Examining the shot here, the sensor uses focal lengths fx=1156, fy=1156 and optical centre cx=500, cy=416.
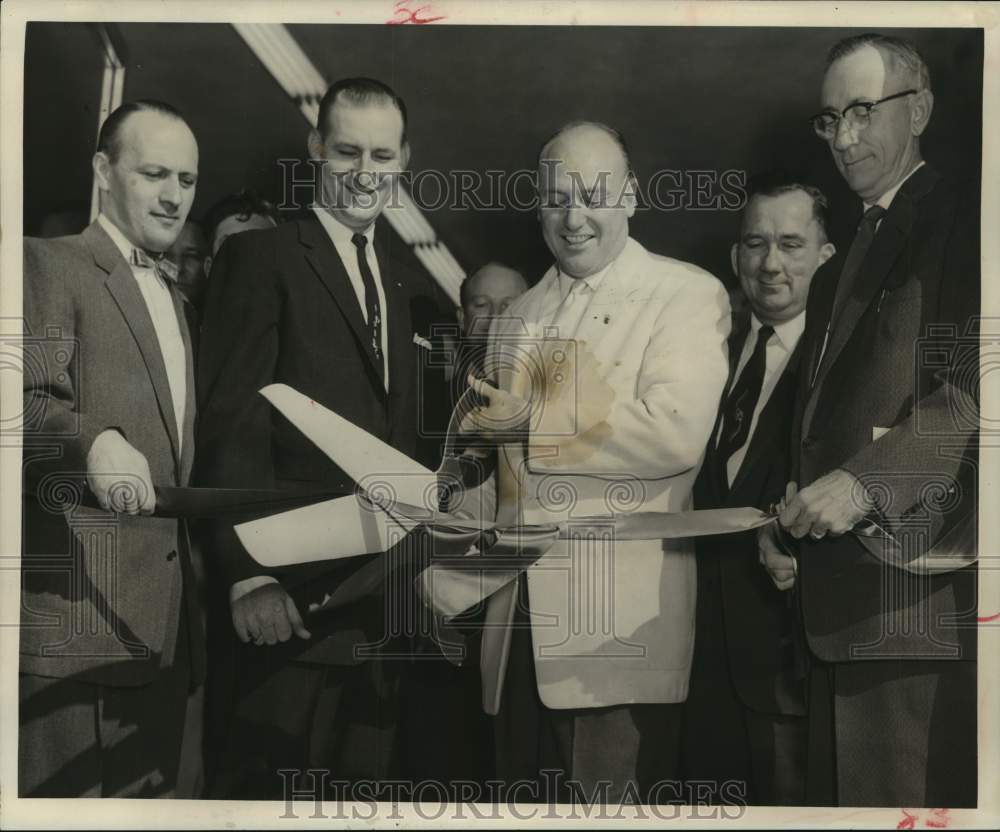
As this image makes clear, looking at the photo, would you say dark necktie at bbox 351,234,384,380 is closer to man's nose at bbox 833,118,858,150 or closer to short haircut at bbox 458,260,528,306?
short haircut at bbox 458,260,528,306

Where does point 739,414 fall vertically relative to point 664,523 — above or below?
above

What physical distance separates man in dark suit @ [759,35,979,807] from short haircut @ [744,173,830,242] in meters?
0.11

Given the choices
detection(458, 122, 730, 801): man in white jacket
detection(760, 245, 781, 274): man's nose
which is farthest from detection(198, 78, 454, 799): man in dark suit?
detection(760, 245, 781, 274): man's nose

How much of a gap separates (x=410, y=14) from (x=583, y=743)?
2386 mm

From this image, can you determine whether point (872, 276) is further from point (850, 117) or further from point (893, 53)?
point (893, 53)

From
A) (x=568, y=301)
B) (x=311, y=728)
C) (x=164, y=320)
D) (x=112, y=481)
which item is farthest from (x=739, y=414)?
(x=112, y=481)

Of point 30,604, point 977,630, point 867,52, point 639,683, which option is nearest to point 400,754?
point 639,683

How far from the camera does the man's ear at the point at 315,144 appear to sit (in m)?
3.70

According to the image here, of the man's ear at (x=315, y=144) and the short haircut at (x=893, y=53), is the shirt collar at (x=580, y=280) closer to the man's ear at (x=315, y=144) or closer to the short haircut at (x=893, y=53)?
the man's ear at (x=315, y=144)

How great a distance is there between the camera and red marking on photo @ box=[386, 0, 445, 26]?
12.2 feet

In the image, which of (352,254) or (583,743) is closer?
(583,743)

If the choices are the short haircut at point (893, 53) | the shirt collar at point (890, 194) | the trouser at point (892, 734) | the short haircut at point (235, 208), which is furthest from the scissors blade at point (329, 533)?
the short haircut at point (893, 53)

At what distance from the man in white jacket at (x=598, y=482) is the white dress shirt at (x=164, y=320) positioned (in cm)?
93

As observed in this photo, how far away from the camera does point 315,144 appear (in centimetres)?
370
